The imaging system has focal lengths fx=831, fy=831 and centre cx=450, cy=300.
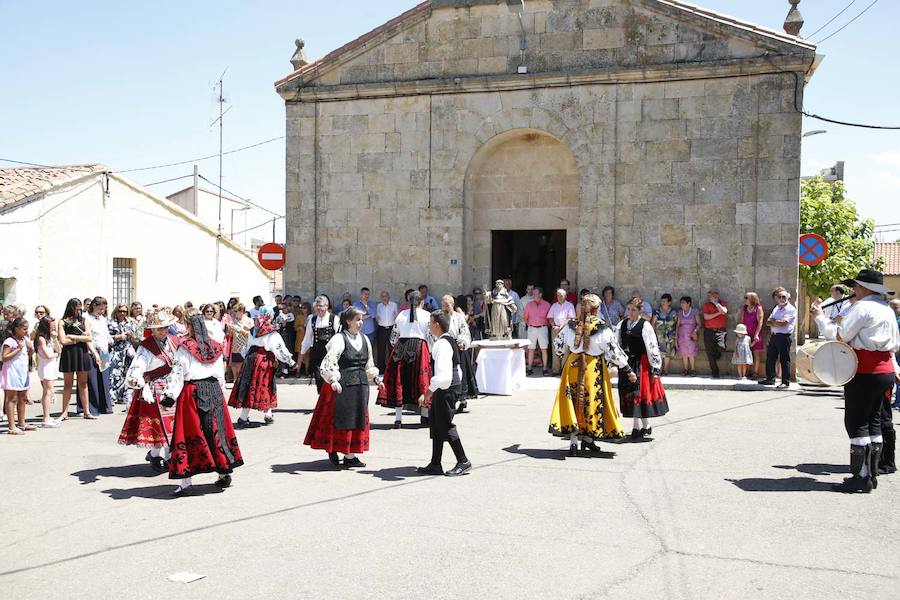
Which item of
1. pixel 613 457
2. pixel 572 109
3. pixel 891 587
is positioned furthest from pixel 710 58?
pixel 891 587

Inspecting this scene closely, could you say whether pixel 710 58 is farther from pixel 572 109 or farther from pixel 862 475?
pixel 862 475

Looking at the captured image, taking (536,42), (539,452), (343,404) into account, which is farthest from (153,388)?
(536,42)

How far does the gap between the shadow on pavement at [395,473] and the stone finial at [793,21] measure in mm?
12040

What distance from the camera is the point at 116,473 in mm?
8453

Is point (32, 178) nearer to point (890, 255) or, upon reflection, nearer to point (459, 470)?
point (459, 470)

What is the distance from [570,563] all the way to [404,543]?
1.19 metres

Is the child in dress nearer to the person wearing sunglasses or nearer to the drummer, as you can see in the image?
the person wearing sunglasses

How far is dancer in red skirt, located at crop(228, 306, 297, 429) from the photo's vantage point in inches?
431

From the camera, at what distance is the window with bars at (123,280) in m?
23.5

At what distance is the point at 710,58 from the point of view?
603 inches

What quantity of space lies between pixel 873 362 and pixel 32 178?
806 inches

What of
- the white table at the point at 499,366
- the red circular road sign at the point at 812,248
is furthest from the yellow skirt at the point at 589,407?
the red circular road sign at the point at 812,248

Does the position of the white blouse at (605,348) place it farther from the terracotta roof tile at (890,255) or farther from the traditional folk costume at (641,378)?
the terracotta roof tile at (890,255)

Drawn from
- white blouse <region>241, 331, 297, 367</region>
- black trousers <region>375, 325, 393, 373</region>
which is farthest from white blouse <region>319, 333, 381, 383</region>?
black trousers <region>375, 325, 393, 373</region>
